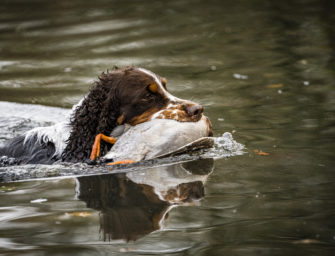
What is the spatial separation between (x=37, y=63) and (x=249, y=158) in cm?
726

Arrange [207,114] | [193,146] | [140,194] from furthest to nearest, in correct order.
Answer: [207,114] → [193,146] → [140,194]

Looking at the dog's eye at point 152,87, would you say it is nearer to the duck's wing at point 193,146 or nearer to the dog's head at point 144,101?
the dog's head at point 144,101

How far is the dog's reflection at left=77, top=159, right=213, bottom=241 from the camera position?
15.9 ft

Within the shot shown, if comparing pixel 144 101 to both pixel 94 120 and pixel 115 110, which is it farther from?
pixel 94 120

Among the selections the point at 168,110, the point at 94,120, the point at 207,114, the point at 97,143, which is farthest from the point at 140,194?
the point at 207,114

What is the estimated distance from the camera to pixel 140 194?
5582 mm

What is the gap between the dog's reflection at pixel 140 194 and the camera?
4.85 m

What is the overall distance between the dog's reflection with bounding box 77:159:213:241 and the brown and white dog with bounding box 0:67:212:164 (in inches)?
15.6

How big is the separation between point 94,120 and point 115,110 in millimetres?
242

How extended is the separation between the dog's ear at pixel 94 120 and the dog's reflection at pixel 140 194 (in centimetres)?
35

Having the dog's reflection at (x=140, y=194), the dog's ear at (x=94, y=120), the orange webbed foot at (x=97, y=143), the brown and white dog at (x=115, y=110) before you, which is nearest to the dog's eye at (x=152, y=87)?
the brown and white dog at (x=115, y=110)

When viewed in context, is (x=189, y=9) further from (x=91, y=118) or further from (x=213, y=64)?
(x=91, y=118)

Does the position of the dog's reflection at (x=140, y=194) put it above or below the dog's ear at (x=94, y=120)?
below

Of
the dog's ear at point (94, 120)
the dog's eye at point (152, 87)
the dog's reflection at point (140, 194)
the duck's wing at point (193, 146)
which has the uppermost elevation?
the dog's eye at point (152, 87)
